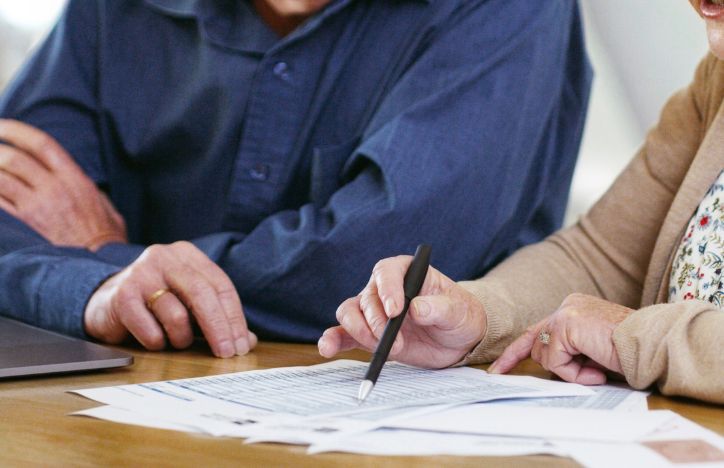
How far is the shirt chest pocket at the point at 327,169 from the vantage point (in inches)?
56.4

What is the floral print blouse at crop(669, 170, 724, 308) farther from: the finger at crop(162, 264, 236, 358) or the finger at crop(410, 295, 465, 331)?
the finger at crop(162, 264, 236, 358)

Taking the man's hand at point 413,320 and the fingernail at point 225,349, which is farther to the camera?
the fingernail at point 225,349

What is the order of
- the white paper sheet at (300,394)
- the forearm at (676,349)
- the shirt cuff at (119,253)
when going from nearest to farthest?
the white paper sheet at (300,394) → the forearm at (676,349) → the shirt cuff at (119,253)

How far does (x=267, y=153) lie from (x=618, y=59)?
1572mm

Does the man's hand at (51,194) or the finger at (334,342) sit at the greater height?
the man's hand at (51,194)

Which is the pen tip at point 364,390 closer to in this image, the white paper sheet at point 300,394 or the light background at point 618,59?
the white paper sheet at point 300,394

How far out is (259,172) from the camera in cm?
149

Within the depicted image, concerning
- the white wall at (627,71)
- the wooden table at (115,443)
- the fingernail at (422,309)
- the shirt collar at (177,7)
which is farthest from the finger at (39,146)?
the white wall at (627,71)

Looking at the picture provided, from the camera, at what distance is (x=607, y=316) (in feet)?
3.29

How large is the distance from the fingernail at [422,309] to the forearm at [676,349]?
0.60 ft

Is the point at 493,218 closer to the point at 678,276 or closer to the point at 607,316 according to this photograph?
the point at 678,276

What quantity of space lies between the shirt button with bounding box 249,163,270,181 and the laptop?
476mm

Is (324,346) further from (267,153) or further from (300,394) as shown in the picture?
(267,153)

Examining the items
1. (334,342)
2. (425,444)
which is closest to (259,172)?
(334,342)
